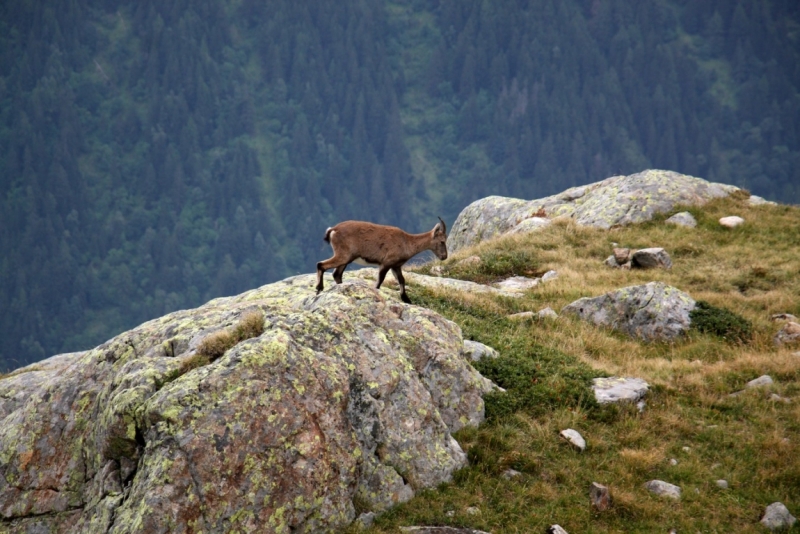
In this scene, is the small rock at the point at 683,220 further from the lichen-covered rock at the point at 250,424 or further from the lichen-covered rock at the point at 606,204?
the lichen-covered rock at the point at 250,424

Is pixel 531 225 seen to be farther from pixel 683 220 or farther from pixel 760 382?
pixel 760 382

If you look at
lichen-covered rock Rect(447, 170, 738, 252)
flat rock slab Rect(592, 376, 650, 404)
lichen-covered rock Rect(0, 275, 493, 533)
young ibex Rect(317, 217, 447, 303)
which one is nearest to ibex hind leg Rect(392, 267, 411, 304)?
young ibex Rect(317, 217, 447, 303)

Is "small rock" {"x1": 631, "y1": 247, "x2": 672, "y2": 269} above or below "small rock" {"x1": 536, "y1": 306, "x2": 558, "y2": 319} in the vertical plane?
below

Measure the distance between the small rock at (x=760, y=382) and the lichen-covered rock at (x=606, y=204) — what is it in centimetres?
1407

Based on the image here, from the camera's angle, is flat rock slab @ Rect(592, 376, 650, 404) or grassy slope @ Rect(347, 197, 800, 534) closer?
grassy slope @ Rect(347, 197, 800, 534)

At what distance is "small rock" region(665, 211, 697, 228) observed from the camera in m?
29.2

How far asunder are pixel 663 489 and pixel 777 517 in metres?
1.69

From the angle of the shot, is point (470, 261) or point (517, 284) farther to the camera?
point (470, 261)

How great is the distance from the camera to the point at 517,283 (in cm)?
2508

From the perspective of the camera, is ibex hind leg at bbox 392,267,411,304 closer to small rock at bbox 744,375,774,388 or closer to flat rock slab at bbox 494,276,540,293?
flat rock slab at bbox 494,276,540,293

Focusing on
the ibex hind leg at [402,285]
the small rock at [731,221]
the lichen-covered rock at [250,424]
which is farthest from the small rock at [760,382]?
the small rock at [731,221]

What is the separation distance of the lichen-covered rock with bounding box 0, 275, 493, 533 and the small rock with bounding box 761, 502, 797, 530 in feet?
15.6

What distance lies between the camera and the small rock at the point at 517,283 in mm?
24234

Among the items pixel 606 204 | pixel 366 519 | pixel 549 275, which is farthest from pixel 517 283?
pixel 366 519
